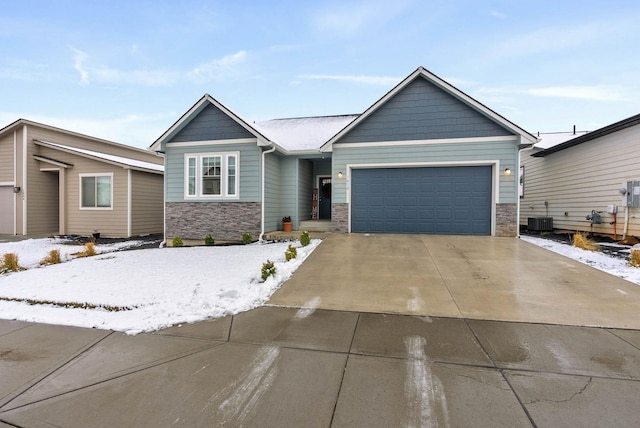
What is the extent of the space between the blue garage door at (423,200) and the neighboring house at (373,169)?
0.11ft

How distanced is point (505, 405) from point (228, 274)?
196 inches

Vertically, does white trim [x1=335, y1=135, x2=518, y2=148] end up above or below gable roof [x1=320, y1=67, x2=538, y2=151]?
below

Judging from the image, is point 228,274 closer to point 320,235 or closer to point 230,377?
point 230,377

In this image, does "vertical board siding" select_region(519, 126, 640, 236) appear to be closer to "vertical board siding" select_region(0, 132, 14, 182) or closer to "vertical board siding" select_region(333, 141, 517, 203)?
"vertical board siding" select_region(333, 141, 517, 203)

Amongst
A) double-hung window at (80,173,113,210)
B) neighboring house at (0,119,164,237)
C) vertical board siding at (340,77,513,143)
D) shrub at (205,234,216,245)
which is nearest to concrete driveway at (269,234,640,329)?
vertical board siding at (340,77,513,143)

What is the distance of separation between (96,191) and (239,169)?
26.4 feet

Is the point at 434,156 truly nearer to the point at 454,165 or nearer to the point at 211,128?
the point at 454,165

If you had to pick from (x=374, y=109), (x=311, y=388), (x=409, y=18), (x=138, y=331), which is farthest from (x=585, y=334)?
(x=409, y=18)

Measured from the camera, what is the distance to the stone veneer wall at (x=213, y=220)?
11.2m

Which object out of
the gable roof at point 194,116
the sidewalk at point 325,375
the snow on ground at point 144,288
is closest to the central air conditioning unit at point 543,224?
the snow on ground at point 144,288

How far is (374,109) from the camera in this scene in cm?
1065

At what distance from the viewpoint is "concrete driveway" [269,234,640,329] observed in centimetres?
412

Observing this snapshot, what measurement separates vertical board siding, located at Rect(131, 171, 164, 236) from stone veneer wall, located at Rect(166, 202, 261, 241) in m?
3.35

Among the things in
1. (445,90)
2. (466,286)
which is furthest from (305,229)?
(466,286)
